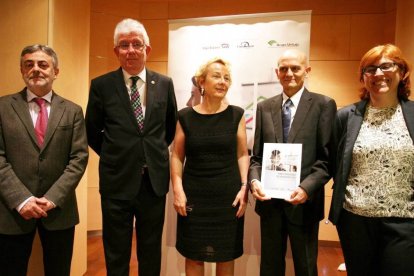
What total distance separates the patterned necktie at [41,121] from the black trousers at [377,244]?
5.83ft

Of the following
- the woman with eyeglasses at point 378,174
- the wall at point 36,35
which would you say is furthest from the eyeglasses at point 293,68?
the wall at point 36,35

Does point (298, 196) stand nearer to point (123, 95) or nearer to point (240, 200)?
point (240, 200)

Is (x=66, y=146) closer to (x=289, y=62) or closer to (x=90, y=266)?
(x=289, y=62)

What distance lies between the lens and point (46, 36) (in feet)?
9.12

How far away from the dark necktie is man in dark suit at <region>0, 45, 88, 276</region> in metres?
1.22

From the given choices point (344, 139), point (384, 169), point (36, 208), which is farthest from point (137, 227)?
point (384, 169)

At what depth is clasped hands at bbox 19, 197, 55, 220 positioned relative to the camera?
1.98m

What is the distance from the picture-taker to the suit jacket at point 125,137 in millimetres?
2156

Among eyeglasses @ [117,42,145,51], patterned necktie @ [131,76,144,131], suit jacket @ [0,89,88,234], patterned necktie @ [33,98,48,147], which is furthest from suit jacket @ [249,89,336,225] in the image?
patterned necktie @ [33,98,48,147]

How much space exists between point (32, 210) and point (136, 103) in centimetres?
84

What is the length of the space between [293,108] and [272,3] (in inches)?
114

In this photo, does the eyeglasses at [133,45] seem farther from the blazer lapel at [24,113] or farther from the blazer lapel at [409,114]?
the blazer lapel at [409,114]

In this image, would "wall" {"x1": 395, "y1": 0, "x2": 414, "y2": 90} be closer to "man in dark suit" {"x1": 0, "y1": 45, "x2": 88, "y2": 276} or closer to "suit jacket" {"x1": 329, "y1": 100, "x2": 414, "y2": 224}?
"suit jacket" {"x1": 329, "y1": 100, "x2": 414, "y2": 224}

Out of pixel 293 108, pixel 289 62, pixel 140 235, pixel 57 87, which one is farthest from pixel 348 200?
pixel 57 87
